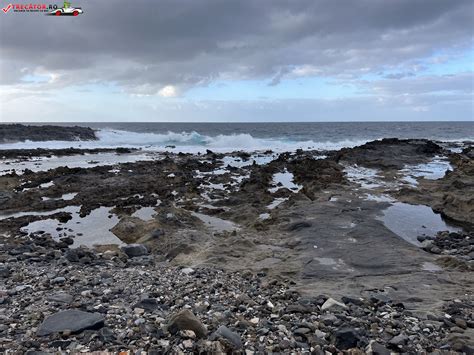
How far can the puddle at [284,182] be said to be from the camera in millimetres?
18209

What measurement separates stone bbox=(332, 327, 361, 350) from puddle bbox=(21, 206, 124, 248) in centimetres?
714

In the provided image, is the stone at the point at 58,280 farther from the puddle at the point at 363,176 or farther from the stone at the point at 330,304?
the puddle at the point at 363,176

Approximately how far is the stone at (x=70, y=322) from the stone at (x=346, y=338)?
300 centimetres

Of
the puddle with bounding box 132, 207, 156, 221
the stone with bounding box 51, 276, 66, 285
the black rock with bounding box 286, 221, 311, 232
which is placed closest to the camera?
the stone with bounding box 51, 276, 66, 285

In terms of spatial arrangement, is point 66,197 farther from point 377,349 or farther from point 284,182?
point 377,349

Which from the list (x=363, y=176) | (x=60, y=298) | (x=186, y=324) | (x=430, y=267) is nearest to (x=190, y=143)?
(x=363, y=176)

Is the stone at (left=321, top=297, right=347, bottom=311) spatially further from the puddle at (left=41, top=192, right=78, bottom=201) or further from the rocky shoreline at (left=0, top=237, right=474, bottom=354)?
the puddle at (left=41, top=192, right=78, bottom=201)

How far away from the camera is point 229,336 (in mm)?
4746

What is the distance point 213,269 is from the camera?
781 centimetres

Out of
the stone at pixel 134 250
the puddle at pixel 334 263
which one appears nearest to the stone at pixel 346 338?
the puddle at pixel 334 263

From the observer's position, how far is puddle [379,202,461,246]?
37.3 ft

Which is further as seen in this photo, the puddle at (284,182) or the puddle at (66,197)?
the puddle at (284,182)

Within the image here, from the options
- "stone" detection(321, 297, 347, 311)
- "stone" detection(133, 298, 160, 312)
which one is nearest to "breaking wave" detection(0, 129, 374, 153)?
"stone" detection(321, 297, 347, 311)

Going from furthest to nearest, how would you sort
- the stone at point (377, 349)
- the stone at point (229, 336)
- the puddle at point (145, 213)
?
the puddle at point (145, 213) → the stone at point (229, 336) → the stone at point (377, 349)
